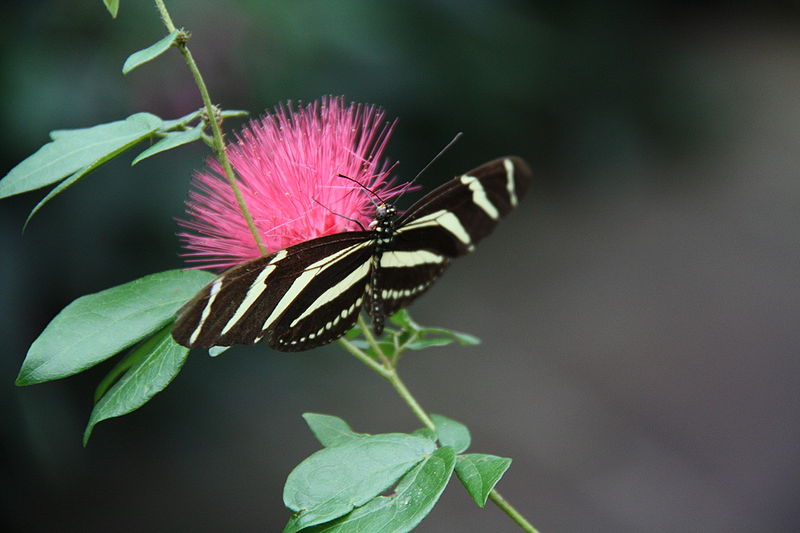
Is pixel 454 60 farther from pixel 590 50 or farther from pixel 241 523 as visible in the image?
pixel 241 523

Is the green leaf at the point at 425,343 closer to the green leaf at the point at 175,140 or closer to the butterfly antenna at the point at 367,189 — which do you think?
the butterfly antenna at the point at 367,189

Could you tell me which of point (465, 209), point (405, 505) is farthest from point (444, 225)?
point (405, 505)

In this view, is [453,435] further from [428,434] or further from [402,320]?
[402,320]

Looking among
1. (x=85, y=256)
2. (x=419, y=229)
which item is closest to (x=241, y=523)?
(x=85, y=256)

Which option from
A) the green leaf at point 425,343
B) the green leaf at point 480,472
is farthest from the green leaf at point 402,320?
the green leaf at point 480,472

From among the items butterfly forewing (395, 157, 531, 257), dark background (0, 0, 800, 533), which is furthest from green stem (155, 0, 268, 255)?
dark background (0, 0, 800, 533)

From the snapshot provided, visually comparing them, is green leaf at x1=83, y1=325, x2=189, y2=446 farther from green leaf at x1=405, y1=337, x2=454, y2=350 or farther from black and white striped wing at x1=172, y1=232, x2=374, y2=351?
green leaf at x1=405, y1=337, x2=454, y2=350
